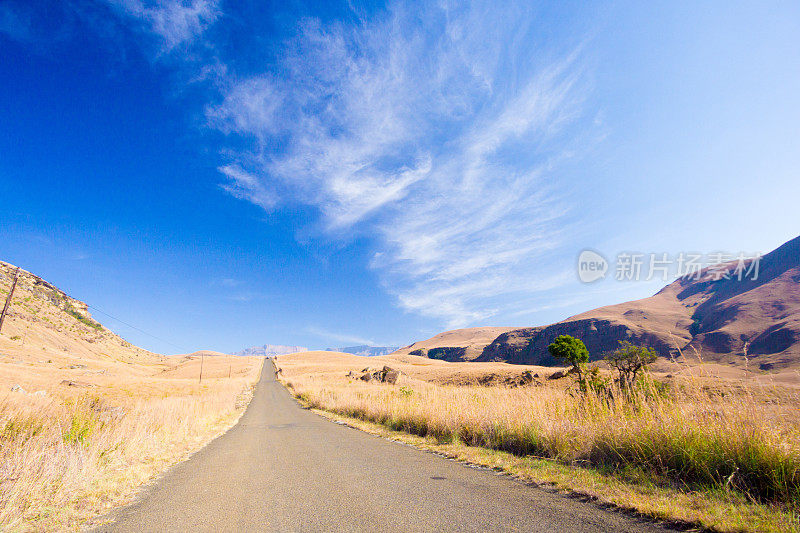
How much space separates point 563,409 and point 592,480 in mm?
3651

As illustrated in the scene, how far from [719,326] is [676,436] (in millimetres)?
150994

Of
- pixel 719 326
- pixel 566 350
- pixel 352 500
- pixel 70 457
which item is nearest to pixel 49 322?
pixel 70 457

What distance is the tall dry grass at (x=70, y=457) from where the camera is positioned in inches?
189

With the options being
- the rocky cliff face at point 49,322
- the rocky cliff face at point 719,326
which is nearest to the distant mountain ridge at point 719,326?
the rocky cliff face at point 719,326

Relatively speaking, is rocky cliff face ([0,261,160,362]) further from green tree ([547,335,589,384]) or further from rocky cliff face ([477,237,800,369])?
rocky cliff face ([477,237,800,369])

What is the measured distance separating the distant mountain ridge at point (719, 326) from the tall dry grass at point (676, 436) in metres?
80.4

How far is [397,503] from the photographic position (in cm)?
496

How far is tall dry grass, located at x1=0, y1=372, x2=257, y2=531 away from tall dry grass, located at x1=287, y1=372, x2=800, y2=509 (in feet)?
27.0

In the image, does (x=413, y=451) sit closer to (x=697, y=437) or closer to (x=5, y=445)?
(x=697, y=437)

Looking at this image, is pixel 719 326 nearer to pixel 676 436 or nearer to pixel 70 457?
pixel 676 436

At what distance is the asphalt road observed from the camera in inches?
163

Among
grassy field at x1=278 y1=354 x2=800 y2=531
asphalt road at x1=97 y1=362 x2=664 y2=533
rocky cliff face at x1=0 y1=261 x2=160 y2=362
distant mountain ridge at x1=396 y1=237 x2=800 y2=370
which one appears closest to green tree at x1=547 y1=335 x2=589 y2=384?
distant mountain ridge at x1=396 y1=237 x2=800 y2=370

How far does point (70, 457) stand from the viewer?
618 cm

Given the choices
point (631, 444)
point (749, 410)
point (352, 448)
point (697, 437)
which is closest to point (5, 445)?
point (352, 448)
